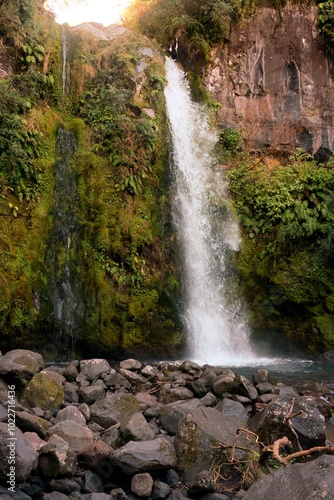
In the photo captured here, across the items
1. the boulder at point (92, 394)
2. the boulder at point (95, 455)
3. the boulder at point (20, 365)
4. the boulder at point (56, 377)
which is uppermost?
the boulder at point (20, 365)

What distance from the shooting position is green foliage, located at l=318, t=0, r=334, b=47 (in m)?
15.5

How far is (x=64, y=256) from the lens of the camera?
33.1 ft

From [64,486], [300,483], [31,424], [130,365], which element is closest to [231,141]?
[130,365]

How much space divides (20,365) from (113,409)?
133 cm

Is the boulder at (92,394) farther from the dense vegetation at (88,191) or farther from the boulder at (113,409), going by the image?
the dense vegetation at (88,191)

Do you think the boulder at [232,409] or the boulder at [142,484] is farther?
the boulder at [232,409]

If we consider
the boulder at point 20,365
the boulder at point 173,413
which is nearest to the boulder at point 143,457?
the boulder at point 173,413

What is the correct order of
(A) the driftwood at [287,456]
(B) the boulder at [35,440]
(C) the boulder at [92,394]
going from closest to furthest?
1. (A) the driftwood at [287,456]
2. (B) the boulder at [35,440]
3. (C) the boulder at [92,394]

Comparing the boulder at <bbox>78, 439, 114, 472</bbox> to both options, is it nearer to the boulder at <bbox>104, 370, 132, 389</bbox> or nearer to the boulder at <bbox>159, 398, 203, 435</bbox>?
the boulder at <bbox>159, 398, 203, 435</bbox>

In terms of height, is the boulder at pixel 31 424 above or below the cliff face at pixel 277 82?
below

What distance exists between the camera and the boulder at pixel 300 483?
9.48 ft

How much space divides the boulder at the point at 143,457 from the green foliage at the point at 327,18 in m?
15.1

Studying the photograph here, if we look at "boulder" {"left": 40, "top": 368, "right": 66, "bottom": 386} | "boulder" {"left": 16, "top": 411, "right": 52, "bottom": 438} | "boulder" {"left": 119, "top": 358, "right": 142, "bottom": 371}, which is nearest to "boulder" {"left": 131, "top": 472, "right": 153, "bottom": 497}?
"boulder" {"left": 16, "top": 411, "right": 52, "bottom": 438}

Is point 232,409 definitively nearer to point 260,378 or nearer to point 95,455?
point 260,378
